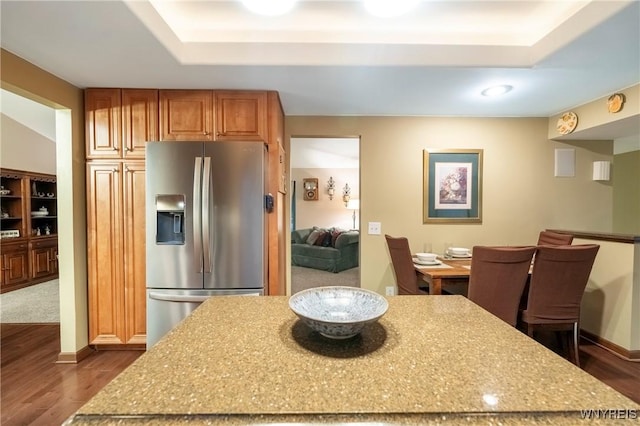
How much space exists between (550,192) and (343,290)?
3.28m

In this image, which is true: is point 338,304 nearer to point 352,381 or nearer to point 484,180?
point 352,381

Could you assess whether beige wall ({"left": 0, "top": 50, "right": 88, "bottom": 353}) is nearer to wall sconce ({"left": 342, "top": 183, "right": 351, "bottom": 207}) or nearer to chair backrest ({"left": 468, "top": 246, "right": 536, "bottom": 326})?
chair backrest ({"left": 468, "top": 246, "right": 536, "bottom": 326})

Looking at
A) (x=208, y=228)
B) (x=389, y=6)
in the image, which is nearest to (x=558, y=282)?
(x=389, y=6)

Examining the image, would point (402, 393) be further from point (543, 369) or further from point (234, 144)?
point (234, 144)

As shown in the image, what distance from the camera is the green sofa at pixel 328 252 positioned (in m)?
5.68

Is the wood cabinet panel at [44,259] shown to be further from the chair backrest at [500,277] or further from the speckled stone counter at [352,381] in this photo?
the chair backrest at [500,277]

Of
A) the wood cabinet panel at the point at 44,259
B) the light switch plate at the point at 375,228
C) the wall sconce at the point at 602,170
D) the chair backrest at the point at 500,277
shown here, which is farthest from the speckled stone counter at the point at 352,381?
the wood cabinet panel at the point at 44,259

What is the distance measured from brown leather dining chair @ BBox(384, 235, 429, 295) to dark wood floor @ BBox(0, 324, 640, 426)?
1.45 m

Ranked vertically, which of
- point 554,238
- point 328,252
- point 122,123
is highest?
point 122,123

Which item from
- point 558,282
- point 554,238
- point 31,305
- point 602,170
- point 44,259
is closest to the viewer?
point 558,282

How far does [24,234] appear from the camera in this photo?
4.62 meters

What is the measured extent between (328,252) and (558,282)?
3.95 meters

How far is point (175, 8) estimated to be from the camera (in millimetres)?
1780

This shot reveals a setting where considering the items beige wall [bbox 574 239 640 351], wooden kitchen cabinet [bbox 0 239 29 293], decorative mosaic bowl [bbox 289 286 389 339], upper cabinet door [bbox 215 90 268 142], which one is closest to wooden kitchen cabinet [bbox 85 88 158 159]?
upper cabinet door [bbox 215 90 268 142]
